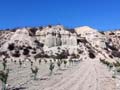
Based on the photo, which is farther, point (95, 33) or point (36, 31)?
point (95, 33)

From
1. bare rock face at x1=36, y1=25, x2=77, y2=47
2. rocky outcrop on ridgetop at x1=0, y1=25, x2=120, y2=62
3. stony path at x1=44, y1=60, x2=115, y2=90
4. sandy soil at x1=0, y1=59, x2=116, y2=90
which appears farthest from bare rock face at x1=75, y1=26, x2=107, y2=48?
stony path at x1=44, y1=60, x2=115, y2=90

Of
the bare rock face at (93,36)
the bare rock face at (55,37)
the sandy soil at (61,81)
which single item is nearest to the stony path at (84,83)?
the sandy soil at (61,81)

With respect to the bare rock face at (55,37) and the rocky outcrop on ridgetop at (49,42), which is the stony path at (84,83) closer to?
the rocky outcrop on ridgetop at (49,42)

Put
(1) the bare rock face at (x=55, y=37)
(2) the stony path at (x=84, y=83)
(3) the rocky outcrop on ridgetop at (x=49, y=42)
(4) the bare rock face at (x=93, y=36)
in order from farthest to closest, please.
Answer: (4) the bare rock face at (x=93, y=36) < (1) the bare rock face at (x=55, y=37) < (3) the rocky outcrop on ridgetop at (x=49, y=42) < (2) the stony path at (x=84, y=83)

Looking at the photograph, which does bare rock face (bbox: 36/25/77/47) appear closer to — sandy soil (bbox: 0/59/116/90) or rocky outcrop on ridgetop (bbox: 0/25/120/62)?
rocky outcrop on ridgetop (bbox: 0/25/120/62)

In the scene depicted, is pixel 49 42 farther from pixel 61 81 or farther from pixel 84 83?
pixel 84 83

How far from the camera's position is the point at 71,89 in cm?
2769

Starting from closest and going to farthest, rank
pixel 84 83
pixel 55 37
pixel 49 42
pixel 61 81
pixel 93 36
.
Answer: pixel 84 83 < pixel 61 81 < pixel 49 42 < pixel 55 37 < pixel 93 36

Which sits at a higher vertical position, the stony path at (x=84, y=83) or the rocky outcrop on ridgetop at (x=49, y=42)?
the rocky outcrop on ridgetop at (x=49, y=42)

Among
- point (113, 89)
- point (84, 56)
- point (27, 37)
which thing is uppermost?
point (27, 37)

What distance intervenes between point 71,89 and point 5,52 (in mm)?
84144

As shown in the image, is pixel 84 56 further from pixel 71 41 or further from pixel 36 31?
pixel 36 31

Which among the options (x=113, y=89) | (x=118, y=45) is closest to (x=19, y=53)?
(x=118, y=45)

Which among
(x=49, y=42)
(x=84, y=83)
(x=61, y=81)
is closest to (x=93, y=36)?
(x=49, y=42)
